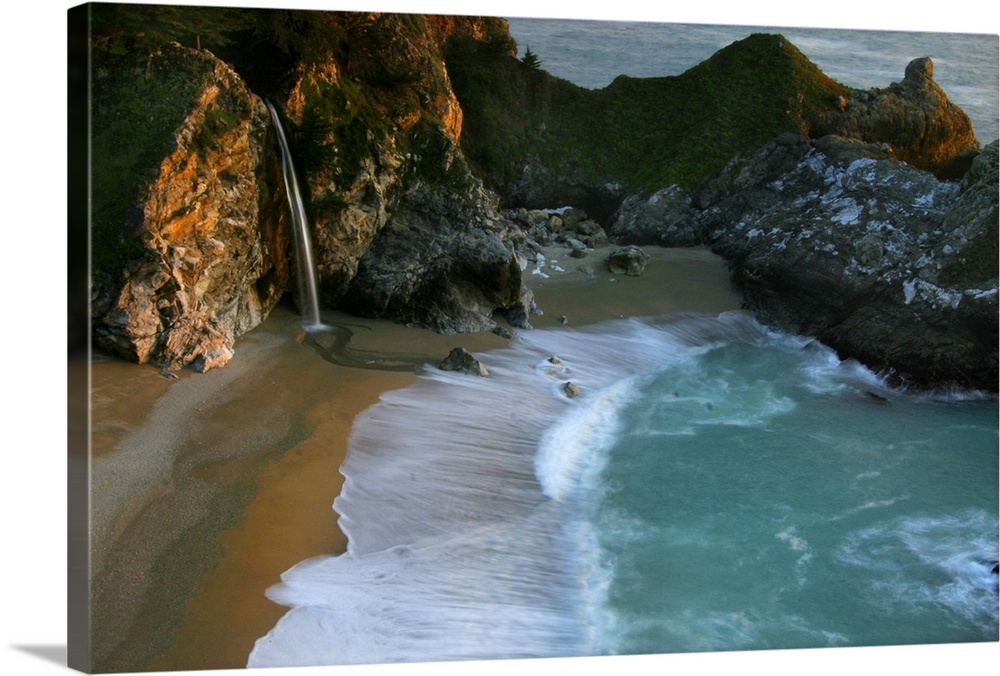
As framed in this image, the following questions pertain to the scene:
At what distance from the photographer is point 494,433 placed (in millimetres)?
7137

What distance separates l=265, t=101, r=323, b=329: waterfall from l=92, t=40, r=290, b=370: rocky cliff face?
3.7 inches

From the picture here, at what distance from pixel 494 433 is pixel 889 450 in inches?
99.8

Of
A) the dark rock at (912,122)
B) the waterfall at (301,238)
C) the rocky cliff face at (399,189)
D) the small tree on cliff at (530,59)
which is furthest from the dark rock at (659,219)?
the waterfall at (301,238)

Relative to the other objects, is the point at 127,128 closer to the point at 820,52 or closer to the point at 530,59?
the point at 530,59

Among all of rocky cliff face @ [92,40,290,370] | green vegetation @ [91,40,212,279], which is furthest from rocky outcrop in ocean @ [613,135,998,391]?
green vegetation @ [91,40,212,279]

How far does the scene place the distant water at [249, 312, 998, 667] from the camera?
5.69 meters

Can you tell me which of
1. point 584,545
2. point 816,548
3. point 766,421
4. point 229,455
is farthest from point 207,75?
point 816,548

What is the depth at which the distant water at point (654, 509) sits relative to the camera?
5.69 meters

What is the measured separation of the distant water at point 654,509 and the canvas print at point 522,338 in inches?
0.8

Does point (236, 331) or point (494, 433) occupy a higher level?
point (236, 331)

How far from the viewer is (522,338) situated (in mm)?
8031

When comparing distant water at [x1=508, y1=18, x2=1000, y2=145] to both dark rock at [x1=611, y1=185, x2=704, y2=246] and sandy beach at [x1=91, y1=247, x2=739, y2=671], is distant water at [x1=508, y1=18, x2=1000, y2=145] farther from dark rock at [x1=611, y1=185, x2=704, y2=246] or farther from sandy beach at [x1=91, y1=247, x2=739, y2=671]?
sandy beach at [x1=91, y1=247, x2=739, y2=671]

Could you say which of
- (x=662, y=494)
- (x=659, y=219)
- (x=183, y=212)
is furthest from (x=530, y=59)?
(x=662, y=494)

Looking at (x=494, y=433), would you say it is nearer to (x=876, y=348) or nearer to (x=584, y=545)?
(x=584, y=545)
